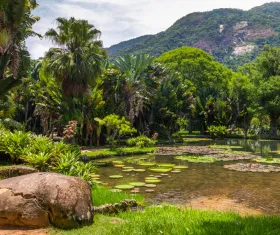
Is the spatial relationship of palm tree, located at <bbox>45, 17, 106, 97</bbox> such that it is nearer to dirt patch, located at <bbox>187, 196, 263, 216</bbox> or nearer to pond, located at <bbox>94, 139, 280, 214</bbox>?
pond, located at <bbox>94, 139, 280, 214</bbox>

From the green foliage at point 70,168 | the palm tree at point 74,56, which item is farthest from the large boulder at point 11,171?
the palm tree at point 74,56

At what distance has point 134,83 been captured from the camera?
1537 inches

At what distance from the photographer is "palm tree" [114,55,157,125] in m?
38.4

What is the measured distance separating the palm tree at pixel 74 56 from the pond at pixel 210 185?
445 inches

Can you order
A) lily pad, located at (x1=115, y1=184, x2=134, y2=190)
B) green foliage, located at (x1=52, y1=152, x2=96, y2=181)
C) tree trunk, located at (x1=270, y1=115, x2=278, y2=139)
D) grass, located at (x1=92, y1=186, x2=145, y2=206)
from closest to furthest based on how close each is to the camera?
grass, located at (x1=92, y1=186, x2=145, y2=206) → green foliage, located at (x1=52, y1=152, x2=96, y2=181) → lily pad, located at (x1=115, y1=184, x2=134, y2=190) → tree trunk, located at (x1=270, y1=115, x2=278, y2=139)

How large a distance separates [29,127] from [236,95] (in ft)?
123

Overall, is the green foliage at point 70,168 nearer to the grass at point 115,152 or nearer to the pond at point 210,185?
the pond at point 210,185

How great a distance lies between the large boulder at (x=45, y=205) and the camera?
6852 mm

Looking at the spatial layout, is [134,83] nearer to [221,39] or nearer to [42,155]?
[42,155]

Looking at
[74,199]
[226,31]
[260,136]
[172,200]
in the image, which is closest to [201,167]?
[172,200]

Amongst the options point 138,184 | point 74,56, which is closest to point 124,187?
point 138,184

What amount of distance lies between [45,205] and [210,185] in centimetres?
950

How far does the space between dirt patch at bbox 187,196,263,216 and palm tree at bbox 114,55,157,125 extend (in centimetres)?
2678

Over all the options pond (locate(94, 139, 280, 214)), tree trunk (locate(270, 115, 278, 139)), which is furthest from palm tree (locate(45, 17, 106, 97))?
tree trunk (locate(270, 115, 278, 139))
